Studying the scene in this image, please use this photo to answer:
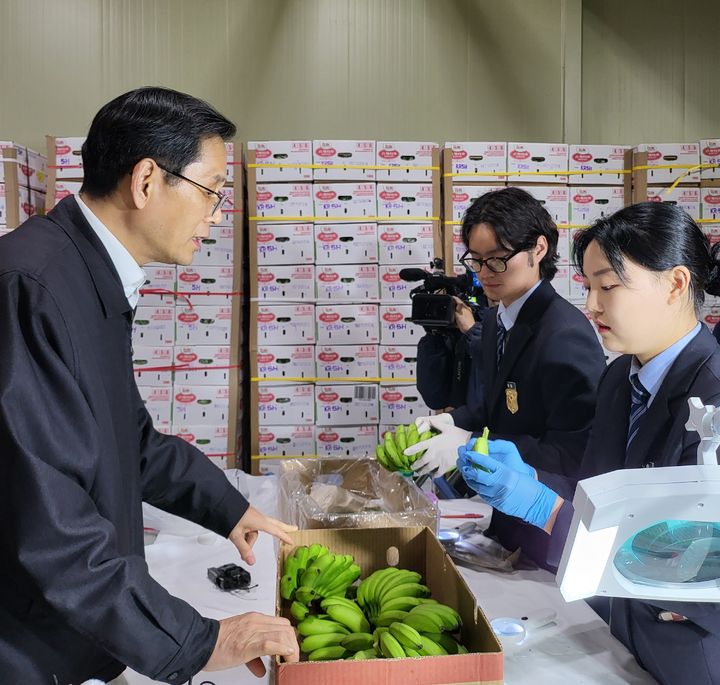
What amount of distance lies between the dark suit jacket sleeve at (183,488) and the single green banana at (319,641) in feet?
1.31

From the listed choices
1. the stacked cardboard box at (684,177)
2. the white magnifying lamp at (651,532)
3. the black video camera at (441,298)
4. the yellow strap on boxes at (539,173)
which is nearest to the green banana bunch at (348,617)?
the white magnifying lamp at (651,532)

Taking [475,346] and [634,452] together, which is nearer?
[634,452]

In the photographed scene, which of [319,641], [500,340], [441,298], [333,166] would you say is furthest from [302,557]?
[333,166]

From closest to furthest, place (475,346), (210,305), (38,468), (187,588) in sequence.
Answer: (38,468)
(187,588)
(475,346)
(210,305)

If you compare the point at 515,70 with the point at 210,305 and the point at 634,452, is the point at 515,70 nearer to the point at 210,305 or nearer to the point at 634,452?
the point at 210,305

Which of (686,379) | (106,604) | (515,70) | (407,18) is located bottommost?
(106,604)

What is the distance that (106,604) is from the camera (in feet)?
3.43

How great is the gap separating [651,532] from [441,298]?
8.33 ft

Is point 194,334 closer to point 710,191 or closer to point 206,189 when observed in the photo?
point 206,189

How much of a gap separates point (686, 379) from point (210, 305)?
11.3 feet

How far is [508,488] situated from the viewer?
1602 mm

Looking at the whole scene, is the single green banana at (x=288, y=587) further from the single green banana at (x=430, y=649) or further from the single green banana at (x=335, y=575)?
the single green banana at (x=430, y=649)

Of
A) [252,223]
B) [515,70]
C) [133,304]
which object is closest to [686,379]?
[133,304]

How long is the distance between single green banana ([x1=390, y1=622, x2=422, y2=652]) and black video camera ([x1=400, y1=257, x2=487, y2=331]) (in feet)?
7.23
